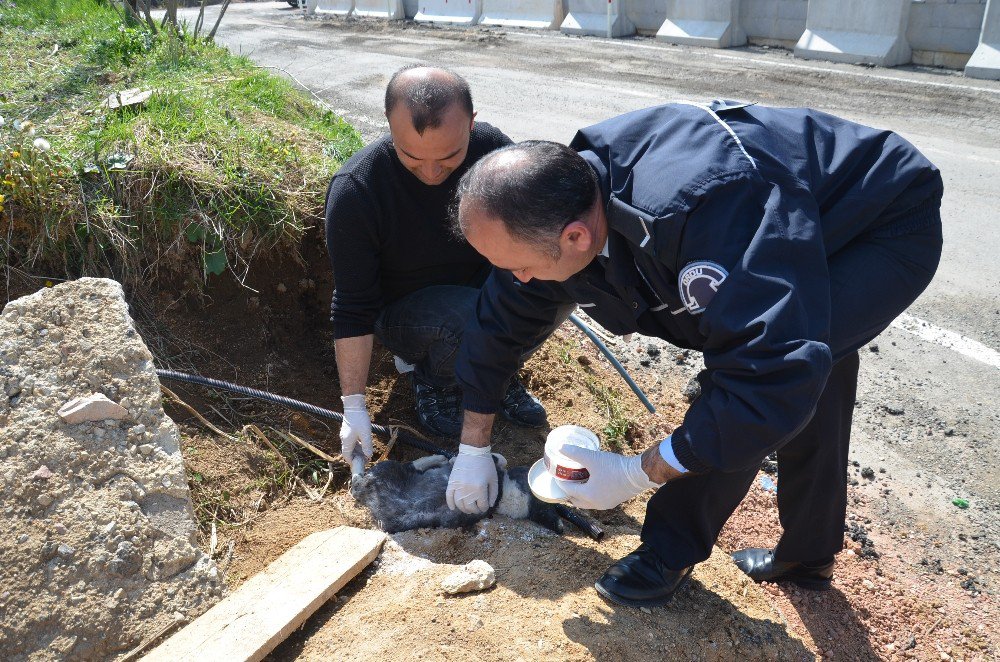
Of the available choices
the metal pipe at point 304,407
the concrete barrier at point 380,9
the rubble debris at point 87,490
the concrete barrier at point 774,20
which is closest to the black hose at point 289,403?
the metal pipe at point 304,407

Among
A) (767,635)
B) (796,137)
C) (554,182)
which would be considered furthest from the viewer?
(767,635)

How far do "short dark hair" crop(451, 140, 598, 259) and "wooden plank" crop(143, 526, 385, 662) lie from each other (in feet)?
3.27

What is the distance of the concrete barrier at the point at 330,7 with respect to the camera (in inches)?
603

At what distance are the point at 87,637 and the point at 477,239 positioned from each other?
136cm

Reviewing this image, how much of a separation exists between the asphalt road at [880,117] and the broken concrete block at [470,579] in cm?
144

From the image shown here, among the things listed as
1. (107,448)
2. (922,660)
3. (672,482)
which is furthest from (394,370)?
(922,660)

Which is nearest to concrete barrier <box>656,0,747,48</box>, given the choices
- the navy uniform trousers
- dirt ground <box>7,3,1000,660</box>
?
dirt ground <box>7,3,1000,660</box>

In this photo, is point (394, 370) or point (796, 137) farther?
point (394, 370)

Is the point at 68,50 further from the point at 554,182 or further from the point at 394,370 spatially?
the point at 554,182

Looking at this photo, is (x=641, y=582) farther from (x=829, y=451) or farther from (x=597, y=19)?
(x=597, y=19)

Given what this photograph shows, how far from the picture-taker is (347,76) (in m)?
8.92

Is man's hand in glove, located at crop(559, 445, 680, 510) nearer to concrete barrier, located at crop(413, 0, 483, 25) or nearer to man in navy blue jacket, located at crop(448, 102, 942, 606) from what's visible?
man in navy blue jacket, located at crop(448, 102, 942, 606)

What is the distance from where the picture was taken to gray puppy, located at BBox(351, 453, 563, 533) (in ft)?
7.83

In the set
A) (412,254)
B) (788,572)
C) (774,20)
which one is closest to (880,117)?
(774,20)
